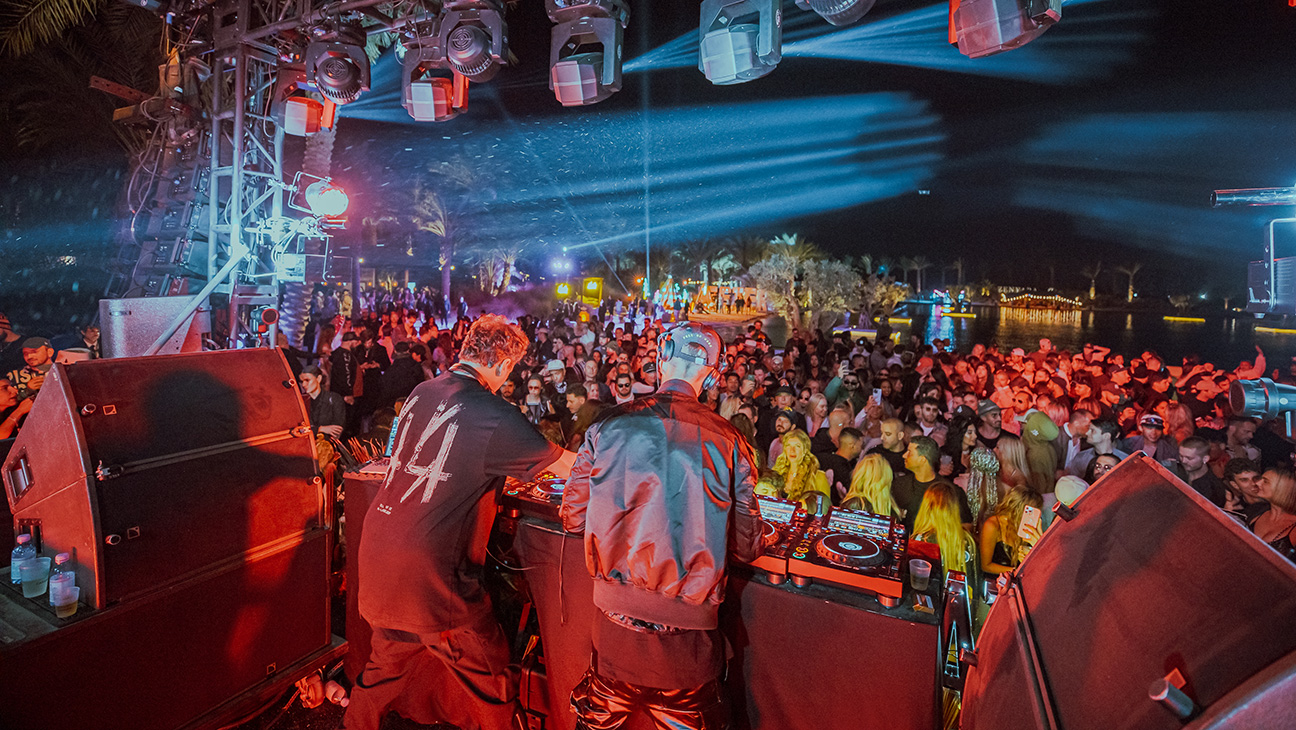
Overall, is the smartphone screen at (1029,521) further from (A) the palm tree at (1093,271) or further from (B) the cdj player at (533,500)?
(A) the palm tree at (1093,271)

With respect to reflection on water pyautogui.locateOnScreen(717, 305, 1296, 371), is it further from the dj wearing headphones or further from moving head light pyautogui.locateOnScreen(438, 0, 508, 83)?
the dj wearing headphones

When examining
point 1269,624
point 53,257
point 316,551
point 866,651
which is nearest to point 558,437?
point 316,551

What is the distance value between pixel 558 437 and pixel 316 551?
2.49 meters

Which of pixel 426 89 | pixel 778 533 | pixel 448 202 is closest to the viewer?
pixel 778 533

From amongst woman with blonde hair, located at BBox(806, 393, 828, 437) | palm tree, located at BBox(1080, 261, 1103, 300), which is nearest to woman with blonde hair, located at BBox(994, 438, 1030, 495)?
woman with blonde hair, located at BBox(806, 393, 828, 437)

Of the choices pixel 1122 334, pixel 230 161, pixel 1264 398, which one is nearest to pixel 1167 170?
pixel 1264 398

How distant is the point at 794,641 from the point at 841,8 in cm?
318

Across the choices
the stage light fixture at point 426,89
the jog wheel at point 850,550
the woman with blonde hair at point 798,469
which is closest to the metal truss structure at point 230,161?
the stage light fixture at point 426,89

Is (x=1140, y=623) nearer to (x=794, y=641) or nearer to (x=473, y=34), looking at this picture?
(x=794, y=641)

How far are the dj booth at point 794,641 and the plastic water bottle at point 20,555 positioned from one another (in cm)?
200

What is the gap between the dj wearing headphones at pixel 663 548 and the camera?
1.83 metres

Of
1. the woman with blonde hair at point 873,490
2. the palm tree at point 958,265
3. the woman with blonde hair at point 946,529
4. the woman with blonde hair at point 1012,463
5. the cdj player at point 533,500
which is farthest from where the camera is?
the palm tree at point 958,265

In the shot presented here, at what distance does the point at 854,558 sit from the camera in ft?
6.66

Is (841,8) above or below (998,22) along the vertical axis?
above
